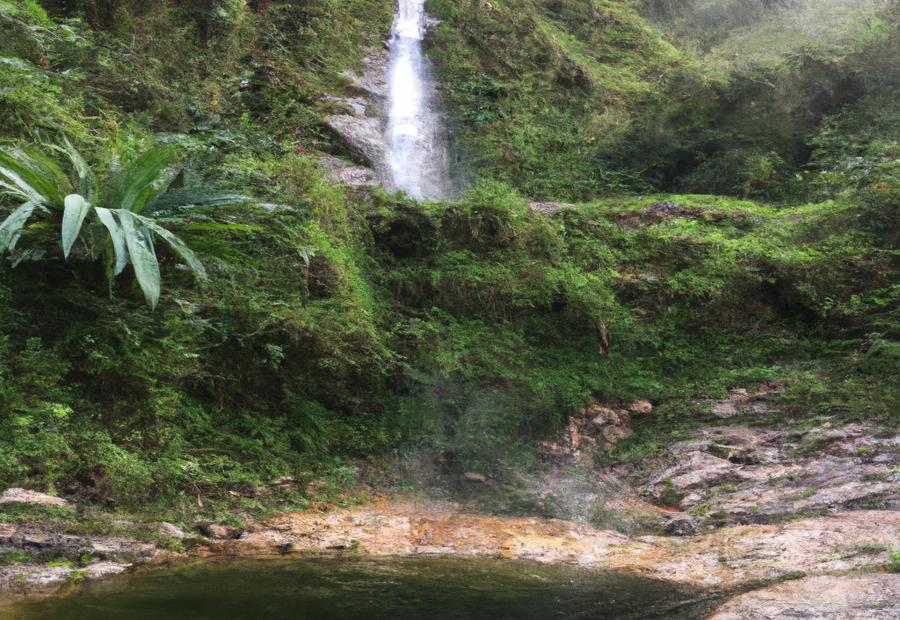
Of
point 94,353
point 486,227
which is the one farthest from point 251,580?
point 486,227

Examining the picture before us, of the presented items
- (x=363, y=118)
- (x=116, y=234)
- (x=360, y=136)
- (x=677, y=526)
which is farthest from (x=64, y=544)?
(x=363, y=118)

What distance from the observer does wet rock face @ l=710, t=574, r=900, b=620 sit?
126 inches

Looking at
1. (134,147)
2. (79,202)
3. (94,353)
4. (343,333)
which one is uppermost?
(134,147)

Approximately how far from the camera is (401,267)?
911 centimetres

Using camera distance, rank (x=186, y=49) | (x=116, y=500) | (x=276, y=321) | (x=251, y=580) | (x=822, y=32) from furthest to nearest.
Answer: (x=822, y=32), (x=186, y=49), (x=276, y=321), (x=116, y=500), (x=251, y=580)

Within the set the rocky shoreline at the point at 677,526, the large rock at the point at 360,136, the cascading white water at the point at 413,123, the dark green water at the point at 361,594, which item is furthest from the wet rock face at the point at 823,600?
the large rock at the point at 360,136

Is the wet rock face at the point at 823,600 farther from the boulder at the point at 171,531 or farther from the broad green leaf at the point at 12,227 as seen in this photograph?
the broad green leaf at the point at 12,227

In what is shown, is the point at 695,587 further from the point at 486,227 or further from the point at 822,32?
the point at 822,32

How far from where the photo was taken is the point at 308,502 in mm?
5562

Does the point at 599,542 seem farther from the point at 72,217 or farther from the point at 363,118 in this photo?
the point at 363,118

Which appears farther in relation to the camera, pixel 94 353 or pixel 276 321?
pixel 276 321

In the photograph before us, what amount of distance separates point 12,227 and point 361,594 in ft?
11.2

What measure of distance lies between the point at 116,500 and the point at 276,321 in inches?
93.0

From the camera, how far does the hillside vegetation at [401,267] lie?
5277 mm
